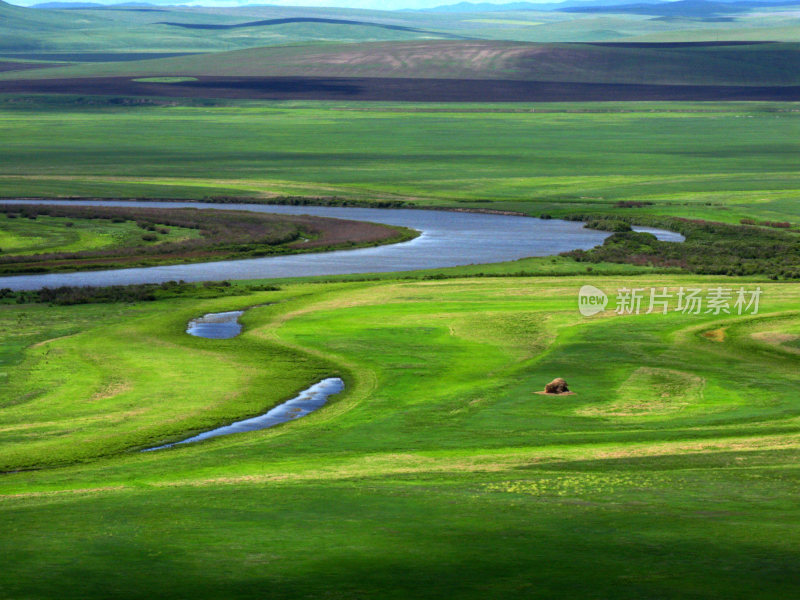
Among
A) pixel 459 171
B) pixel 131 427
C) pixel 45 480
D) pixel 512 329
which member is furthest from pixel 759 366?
pixel 459 171

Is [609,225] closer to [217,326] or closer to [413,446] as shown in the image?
[217,326]

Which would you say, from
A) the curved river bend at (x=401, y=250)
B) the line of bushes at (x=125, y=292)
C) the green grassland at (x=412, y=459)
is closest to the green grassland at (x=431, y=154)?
the curved river bend at (x=401, y=250)

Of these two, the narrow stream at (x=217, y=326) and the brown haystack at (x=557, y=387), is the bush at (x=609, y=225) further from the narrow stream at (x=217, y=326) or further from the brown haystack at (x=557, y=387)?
the brown haystack at (x=557, y=387)

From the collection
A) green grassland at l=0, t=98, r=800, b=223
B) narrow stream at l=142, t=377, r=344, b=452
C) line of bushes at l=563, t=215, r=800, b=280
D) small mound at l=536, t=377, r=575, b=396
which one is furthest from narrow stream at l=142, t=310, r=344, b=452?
green grassland at l=0, t=98, r=800, b=223

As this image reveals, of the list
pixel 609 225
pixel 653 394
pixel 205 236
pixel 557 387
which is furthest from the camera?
pixel 609 225

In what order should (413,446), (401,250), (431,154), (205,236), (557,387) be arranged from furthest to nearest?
Result: (431,154)
(205,236)
(401,250)
(557,387)
(413,446)

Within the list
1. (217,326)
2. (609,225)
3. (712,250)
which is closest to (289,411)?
(217,326)
